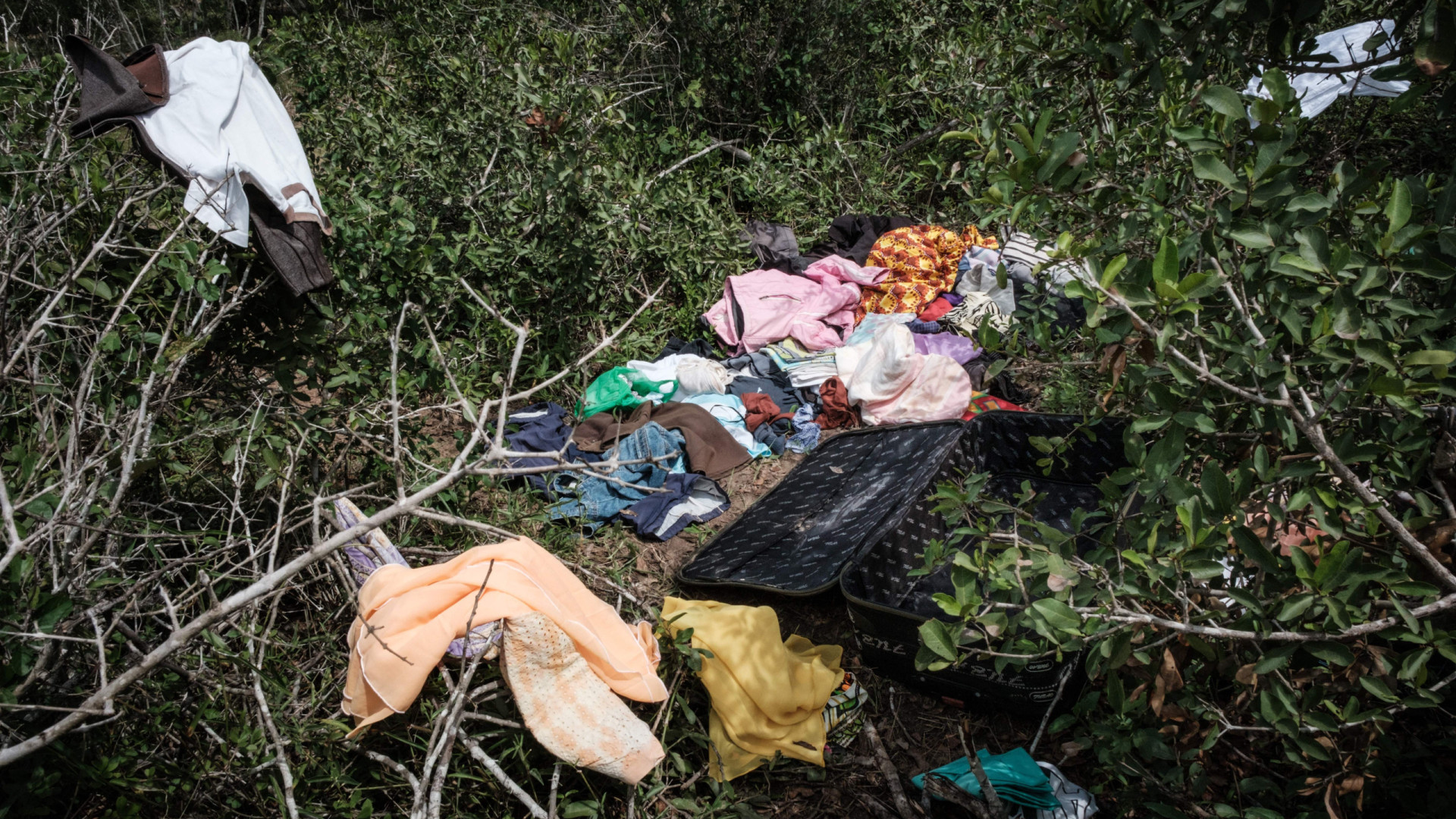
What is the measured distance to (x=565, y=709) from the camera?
2242 millimetres

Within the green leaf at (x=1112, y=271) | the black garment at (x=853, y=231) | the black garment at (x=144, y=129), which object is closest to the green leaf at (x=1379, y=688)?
the green leaf at (x=1112, y=271)

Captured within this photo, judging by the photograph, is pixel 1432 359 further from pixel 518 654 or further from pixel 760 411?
pixel 760 411

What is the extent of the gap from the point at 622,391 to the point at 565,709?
99.7 inches

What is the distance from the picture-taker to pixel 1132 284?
1478 millimetres

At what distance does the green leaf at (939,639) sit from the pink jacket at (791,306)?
3674mm

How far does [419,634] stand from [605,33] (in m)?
5.01

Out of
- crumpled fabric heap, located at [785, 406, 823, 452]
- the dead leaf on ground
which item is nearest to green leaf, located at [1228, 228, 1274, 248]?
the dead leaf on ground

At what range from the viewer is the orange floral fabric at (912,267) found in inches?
219

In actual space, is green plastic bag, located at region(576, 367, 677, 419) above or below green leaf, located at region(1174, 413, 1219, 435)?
below

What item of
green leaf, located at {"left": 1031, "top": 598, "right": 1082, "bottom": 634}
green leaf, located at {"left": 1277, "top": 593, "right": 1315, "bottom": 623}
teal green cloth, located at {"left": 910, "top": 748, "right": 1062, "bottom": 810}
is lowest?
teal green cloth, located at {"left": 910, "top": 748, "right": 1062, "bottom": 810}

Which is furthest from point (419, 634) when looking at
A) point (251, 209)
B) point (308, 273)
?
point (251, 209)

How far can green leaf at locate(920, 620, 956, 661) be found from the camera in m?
1.55

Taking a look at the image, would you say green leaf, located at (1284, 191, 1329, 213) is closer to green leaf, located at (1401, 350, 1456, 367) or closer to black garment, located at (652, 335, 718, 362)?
A: green leaf, located at (1401, 350, 1456, 367)

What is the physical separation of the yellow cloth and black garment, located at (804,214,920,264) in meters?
3.64
